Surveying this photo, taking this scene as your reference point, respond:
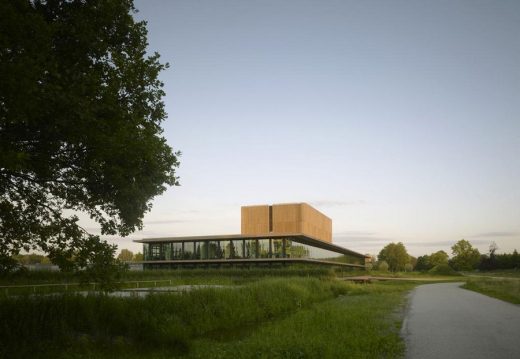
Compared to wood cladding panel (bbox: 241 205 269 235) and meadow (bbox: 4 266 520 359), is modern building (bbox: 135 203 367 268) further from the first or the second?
meadow (bbox: 4 266 520 359)

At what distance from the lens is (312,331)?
13.7 metres

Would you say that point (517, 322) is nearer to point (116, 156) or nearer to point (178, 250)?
point (116, 156)

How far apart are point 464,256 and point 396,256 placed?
20.5 metres

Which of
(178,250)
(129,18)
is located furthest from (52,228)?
(178,250)

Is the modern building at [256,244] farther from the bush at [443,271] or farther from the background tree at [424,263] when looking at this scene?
the background tree at [424,263]

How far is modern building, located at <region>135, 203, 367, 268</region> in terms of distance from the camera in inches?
2183

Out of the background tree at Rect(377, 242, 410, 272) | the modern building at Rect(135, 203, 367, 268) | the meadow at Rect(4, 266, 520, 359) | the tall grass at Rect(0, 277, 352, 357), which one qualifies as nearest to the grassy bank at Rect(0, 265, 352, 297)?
the modern building at Rect(135, 203, 367, 268)

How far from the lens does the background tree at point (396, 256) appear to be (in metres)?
133

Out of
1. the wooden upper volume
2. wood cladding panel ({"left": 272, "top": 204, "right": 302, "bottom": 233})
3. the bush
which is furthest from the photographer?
the bush

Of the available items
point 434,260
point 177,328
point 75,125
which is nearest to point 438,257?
point 434,260

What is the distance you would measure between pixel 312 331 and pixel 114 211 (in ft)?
26.0

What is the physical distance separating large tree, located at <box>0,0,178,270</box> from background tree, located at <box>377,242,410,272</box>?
130758 mm

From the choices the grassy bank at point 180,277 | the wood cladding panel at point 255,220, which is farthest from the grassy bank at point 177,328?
the wood cladding panel at point 255,220

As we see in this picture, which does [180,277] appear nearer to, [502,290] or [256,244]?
[256,244]
